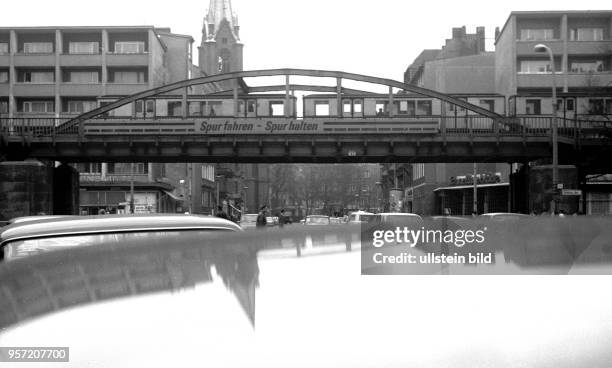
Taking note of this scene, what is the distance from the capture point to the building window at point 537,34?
6981cm

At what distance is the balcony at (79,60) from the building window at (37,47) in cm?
218

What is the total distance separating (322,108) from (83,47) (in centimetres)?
3627

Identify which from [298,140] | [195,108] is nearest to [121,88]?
[195,108]

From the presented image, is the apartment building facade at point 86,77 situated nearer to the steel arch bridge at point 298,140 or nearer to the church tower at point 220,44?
the steel arch bridge at point 298,140

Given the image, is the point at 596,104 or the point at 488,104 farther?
the point at 596,104

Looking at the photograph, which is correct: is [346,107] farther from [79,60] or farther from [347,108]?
[79,60]

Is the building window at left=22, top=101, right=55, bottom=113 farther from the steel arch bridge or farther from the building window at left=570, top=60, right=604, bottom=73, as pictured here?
the building window at left=570, top=60, right=604, bottom=73

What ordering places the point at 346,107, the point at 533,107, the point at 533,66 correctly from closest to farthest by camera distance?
the point at 346,107 → the point at 533,107 → the point at 533,66

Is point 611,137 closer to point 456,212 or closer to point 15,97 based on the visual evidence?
point 456,212

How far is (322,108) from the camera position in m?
46.6

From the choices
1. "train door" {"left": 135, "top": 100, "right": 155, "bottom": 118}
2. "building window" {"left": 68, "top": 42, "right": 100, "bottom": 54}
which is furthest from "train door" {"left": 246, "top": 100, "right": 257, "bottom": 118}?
"building window" {"left": 68, "top": 42, "right": 100, "bottom": 54}

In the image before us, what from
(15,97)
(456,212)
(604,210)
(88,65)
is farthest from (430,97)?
(15,97)

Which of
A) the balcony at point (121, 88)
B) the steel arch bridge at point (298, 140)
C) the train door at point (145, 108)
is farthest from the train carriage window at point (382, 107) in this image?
the balcony at point (121, 88)

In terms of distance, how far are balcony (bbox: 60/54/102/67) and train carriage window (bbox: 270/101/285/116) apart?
3204cm
